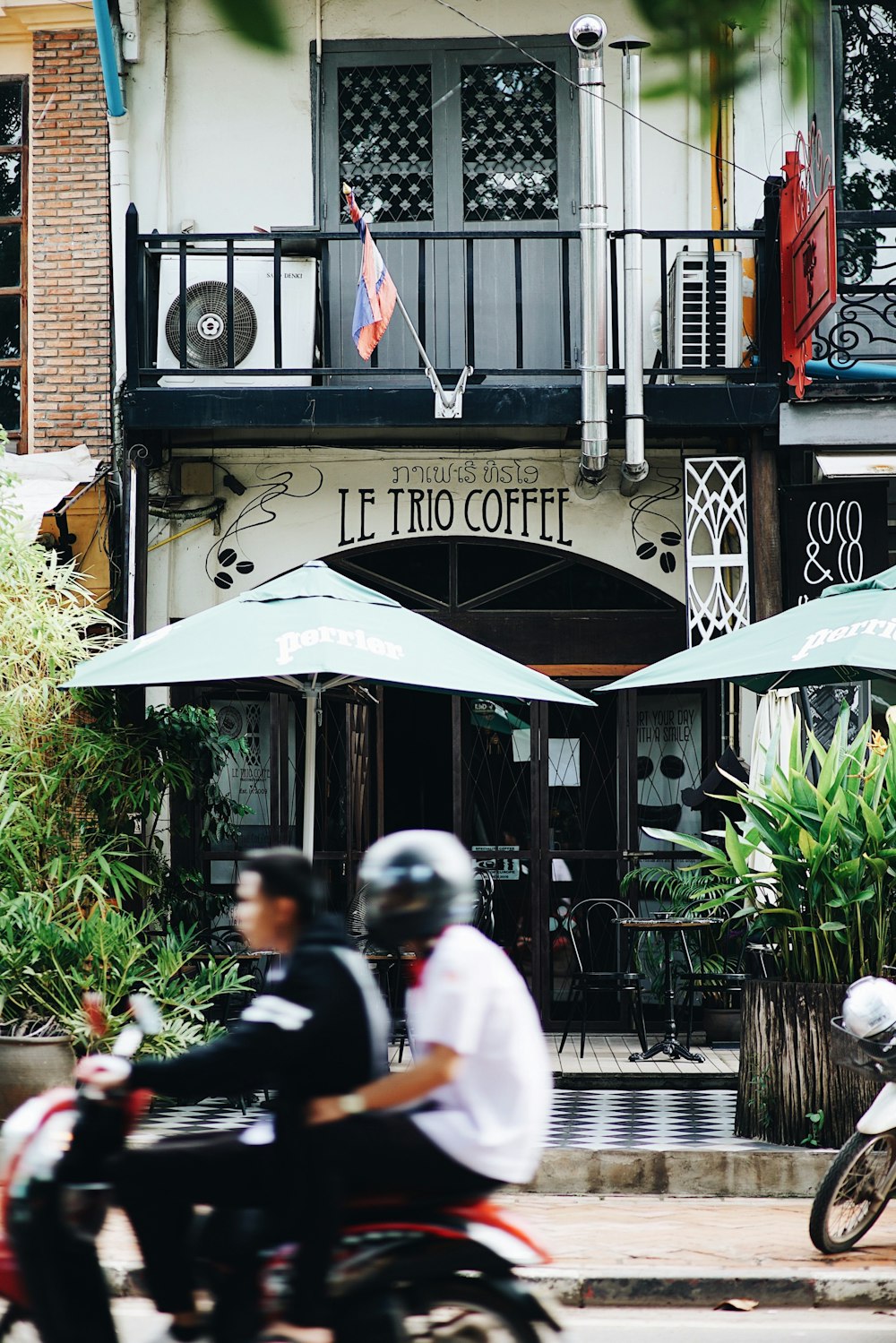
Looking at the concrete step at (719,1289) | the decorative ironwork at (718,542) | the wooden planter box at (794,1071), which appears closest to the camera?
the concrete step at (719,1289)

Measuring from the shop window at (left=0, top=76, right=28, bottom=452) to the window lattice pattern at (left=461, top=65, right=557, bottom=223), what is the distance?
Answer: 3503 mm

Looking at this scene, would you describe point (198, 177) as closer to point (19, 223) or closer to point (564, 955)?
point (19, 223)

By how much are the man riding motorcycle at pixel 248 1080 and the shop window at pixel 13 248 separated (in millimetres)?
9512

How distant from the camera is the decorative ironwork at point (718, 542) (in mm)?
12164

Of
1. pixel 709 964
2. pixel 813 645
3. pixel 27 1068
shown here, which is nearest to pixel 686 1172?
pixel 813 645

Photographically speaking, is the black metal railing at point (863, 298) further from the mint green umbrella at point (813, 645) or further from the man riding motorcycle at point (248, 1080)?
the man riding motorcycle at point (248, 1080)

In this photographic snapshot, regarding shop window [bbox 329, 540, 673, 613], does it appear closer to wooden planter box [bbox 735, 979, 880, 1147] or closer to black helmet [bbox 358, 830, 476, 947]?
wooden planter box [bbox 735, 979, 880, 1147]

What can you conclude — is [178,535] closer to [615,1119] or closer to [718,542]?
[718,542]

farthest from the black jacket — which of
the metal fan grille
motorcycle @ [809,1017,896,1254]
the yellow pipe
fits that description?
the metal fan grille

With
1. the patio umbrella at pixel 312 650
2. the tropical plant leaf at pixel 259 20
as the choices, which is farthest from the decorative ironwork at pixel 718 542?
the tropical plant leaf at pixel 259 20

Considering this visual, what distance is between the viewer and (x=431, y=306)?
12555 mm

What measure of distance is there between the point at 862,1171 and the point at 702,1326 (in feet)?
3.59

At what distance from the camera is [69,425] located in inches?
493

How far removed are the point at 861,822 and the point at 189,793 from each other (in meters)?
4.30
